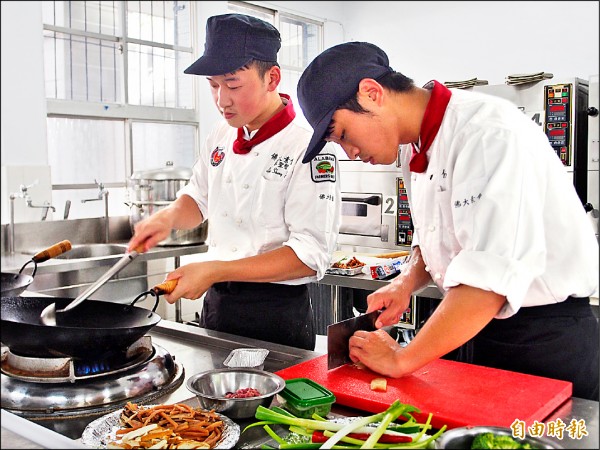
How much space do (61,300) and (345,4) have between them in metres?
0.88

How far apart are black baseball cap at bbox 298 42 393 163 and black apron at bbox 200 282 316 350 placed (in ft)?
2.58

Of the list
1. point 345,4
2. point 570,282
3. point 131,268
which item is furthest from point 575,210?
point 131,268

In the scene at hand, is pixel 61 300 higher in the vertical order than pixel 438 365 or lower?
higher

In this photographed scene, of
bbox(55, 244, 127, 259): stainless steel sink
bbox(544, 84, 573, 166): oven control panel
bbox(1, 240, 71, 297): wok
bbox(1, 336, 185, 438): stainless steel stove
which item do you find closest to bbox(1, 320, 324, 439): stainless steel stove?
bbox(1, 336, 185, 438): stainless steel stove

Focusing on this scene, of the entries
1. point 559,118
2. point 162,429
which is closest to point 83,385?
point 162,429

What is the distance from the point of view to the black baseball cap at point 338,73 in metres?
1.46

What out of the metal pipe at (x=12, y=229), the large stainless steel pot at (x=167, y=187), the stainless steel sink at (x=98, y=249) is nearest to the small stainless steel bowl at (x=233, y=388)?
the stainless steel sink at (x=98, y=249)

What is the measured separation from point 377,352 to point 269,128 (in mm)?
942

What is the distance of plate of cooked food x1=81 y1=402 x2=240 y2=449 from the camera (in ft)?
3.70

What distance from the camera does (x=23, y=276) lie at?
1199 millimetres

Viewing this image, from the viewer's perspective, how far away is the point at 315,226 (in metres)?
1.99

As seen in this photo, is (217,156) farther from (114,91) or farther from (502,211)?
(114,91)

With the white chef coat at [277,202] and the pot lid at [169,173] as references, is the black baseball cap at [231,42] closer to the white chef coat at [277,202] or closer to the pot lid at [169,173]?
the white chef coat at [277,202]

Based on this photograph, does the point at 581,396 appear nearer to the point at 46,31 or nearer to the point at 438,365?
the point at 438,365
